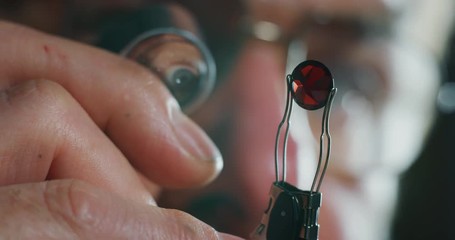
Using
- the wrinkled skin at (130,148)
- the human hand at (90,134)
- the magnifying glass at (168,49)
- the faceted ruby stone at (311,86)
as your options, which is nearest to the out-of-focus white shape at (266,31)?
the wrinkled skin at (130,148)

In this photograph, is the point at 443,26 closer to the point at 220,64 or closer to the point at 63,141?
the point at 220,64

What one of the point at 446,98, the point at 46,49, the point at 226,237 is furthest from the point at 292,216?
the point at 446,98

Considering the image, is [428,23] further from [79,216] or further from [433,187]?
[79,216]

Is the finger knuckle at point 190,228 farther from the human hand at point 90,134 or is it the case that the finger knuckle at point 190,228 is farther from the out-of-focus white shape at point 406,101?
the out-of-focus white shape at point 406,101

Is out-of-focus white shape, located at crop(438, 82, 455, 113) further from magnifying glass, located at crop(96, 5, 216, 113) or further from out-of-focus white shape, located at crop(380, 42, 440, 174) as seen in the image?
magnifying glass, located at crop(96, 5, 216, 113)

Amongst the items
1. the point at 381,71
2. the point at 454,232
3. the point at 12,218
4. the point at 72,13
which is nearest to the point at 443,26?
the point at 381,71
